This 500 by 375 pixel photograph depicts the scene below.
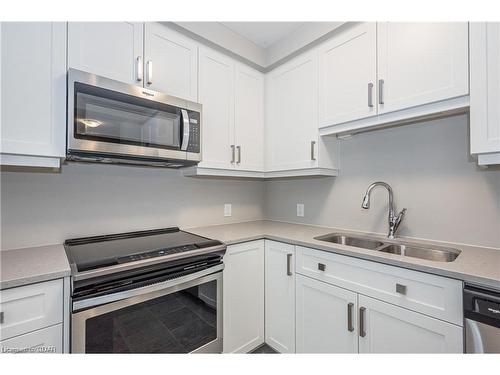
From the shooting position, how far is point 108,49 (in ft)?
4.36

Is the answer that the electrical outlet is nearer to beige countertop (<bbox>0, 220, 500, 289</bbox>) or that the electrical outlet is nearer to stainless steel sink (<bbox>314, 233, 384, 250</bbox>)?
stainless steel sink (<bbox>314, 233, 384, 250</bbox>)

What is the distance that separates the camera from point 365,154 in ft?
6.03

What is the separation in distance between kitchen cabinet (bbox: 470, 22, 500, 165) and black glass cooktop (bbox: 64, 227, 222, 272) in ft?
4.61

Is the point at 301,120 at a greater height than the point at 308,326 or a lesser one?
greater

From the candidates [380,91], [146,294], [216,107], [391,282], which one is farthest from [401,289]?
[216,107]

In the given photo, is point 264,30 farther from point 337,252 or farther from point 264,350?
point 264,350

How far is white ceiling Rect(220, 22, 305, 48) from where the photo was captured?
72.0 inches

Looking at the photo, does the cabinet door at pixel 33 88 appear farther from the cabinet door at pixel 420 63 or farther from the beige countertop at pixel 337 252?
the cabinet door at pixel 420 63

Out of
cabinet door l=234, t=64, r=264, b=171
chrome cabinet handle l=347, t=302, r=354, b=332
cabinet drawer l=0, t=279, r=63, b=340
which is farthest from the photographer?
cabinet door l=234, t=64, r=264, b=171

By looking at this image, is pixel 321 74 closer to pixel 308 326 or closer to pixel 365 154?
pixel 365 154

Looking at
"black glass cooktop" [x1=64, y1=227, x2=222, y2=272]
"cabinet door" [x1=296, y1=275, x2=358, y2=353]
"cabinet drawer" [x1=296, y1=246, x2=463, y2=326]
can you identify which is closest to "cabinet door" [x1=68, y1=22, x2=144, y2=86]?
"black glass cooktop" [x1=64, y1=227, x2=222, y2=272]

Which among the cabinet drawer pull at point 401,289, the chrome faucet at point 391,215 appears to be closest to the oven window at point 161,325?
the cabinet drawer pull at point 401,289
